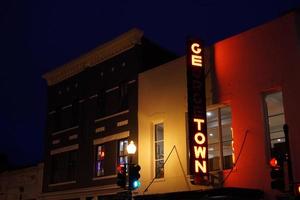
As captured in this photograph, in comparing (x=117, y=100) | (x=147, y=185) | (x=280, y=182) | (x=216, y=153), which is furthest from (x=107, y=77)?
(x=280, y=182)

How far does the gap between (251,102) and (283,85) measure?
148 centimetres

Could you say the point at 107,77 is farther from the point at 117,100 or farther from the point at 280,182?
the point at 280,182

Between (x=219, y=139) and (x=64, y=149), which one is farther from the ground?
(x=64, y=149)

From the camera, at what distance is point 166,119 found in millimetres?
20891

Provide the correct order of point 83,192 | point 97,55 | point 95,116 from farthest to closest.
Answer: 1. point 97,55
2. point 95,116
3. point 83,192

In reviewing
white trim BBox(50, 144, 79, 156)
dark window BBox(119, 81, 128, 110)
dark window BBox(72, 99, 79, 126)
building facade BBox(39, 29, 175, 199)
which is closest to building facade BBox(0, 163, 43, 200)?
building facade BBox(39, 29, 175, 199)

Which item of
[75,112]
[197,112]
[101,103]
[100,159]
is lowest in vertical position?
[100,159]

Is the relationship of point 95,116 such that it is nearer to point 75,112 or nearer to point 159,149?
point 75,112

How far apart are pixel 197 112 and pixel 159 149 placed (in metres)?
4.18

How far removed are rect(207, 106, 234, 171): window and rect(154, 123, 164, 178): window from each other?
2707 millimetres

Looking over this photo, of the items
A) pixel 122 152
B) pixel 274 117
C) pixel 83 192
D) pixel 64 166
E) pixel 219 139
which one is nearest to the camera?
pixel 274 117

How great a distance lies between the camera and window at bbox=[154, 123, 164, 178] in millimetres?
20891

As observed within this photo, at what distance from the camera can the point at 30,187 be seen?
30.0 meters

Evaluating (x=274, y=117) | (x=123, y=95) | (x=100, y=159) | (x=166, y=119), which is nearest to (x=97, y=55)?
(x=123, y=95)
